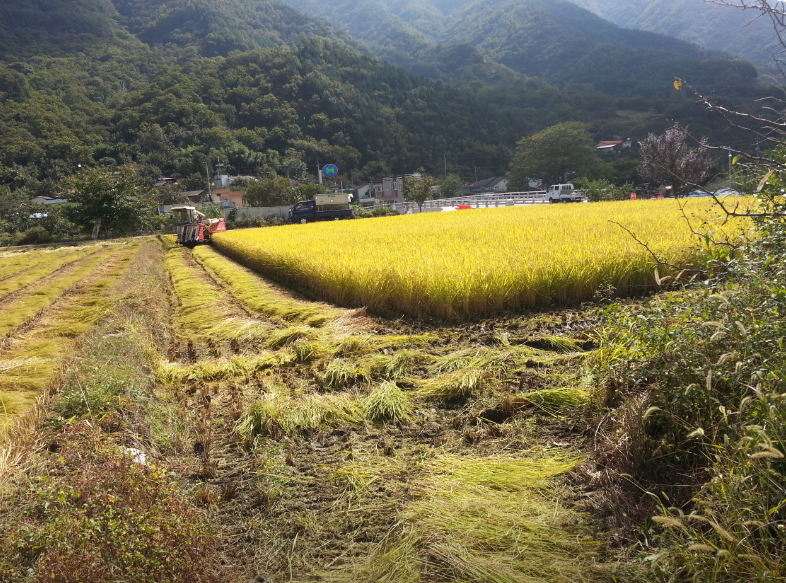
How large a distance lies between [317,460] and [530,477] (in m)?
1.41

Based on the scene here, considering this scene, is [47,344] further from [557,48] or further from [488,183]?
[557,48]

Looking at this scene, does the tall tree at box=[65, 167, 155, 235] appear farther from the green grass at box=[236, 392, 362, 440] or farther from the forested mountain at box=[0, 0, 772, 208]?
the green grass at box=[236, 392, 362, 440]

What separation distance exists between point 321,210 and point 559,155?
44.7 metres

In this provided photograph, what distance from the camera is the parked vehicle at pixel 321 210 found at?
117 ft

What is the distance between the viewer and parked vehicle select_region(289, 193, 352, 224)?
35.6m

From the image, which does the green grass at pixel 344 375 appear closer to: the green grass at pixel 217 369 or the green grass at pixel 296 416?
the green grass at pixel 296 416

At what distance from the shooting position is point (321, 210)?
36594 mm

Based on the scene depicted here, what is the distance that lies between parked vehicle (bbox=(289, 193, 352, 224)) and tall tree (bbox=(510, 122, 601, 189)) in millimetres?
41120

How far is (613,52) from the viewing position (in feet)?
408

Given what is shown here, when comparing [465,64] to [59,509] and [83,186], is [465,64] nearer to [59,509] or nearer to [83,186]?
[83,186]

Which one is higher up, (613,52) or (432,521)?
(613,52)

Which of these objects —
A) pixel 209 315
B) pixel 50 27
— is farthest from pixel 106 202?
pixel 50 27

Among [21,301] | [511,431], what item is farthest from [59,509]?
[21,301]

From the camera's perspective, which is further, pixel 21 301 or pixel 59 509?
pixel 21 301
